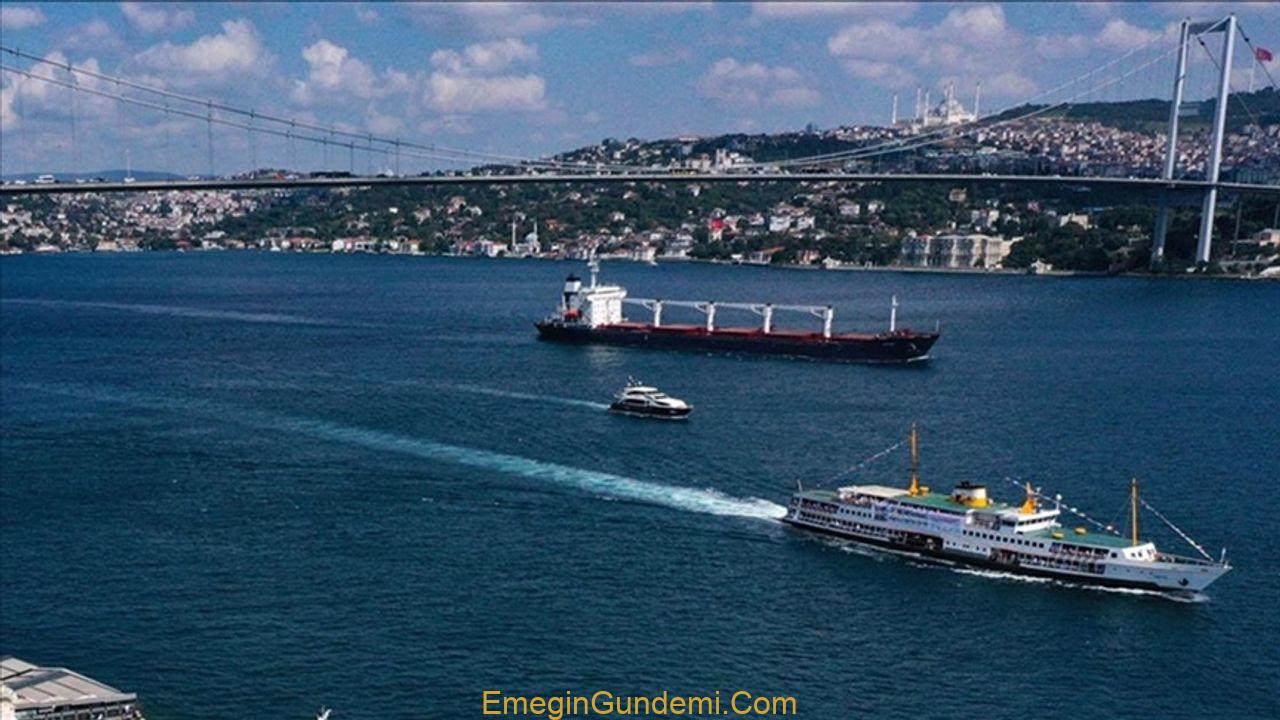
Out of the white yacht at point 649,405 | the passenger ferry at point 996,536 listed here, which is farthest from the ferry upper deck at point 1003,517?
the white yacht at point 649,405

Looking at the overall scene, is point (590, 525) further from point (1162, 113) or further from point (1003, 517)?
point (1162, 113)

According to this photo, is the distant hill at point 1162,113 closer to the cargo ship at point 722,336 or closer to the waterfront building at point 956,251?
the waterfront building at point 956,251

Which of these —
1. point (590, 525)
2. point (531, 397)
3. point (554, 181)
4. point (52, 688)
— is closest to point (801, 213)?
point (554, 181)

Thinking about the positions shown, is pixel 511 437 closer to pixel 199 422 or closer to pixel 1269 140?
pixel 199 422

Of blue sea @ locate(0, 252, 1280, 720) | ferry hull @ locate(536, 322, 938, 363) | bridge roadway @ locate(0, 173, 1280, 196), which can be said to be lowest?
blue sea @ locate(0, 252, 1280, 720)

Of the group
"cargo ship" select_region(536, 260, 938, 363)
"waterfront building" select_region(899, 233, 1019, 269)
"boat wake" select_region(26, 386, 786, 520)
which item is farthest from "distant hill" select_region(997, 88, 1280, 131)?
"boat wake" select_region(26, 386, 786, 520)

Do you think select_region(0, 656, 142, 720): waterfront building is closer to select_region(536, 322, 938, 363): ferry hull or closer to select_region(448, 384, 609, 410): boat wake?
select_region(448, 384, 609, 410): boat wake
